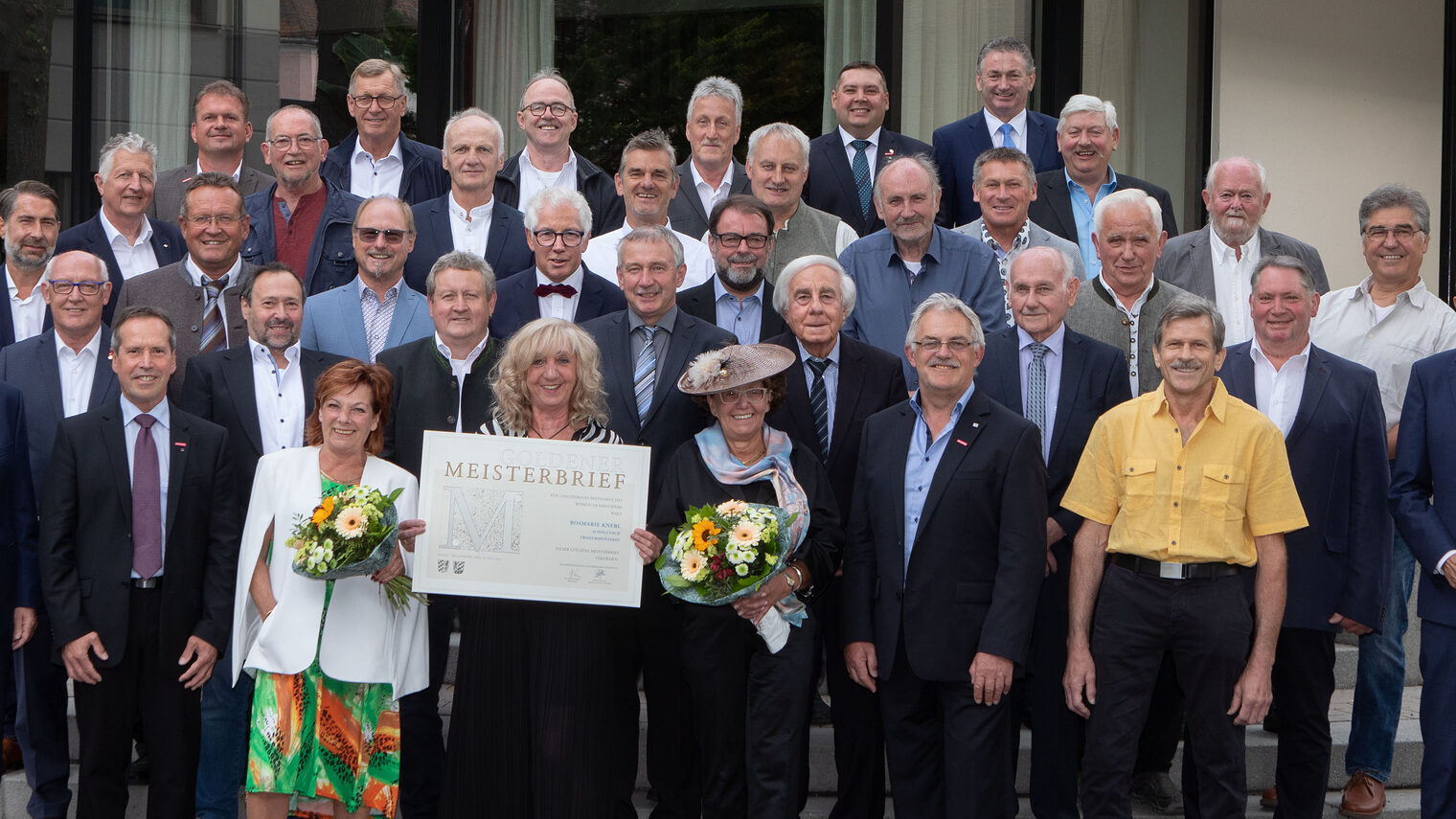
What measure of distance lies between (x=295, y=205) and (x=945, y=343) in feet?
12.2

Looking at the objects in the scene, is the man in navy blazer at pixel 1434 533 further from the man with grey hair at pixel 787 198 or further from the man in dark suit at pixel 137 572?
the man in dark suit at pixel 137 572

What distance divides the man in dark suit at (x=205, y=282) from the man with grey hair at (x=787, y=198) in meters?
2.52

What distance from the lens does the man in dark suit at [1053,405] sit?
19.3 ft

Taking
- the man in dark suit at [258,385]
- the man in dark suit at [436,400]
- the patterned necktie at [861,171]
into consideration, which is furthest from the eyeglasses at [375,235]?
the patterned necktie at [861,171]

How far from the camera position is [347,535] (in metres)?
5.00

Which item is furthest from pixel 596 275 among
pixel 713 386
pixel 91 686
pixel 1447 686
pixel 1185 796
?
pixel 1447 686

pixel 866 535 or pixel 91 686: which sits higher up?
pixel 866 535

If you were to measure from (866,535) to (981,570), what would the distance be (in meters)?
0.47

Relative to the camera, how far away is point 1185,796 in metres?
5.71

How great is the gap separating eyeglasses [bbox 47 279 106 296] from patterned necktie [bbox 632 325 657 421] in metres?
2.41

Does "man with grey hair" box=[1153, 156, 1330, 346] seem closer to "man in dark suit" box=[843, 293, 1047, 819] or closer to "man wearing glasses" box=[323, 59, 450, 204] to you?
"man in dark suit" box=[843, 293, 1047, 819]

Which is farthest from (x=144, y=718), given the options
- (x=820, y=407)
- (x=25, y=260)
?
(x=820, y=407)

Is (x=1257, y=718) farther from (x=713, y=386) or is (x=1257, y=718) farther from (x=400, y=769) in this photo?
(x=400, y=769)

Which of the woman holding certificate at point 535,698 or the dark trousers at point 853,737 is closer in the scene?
the woman holding certificate at point 535,698
